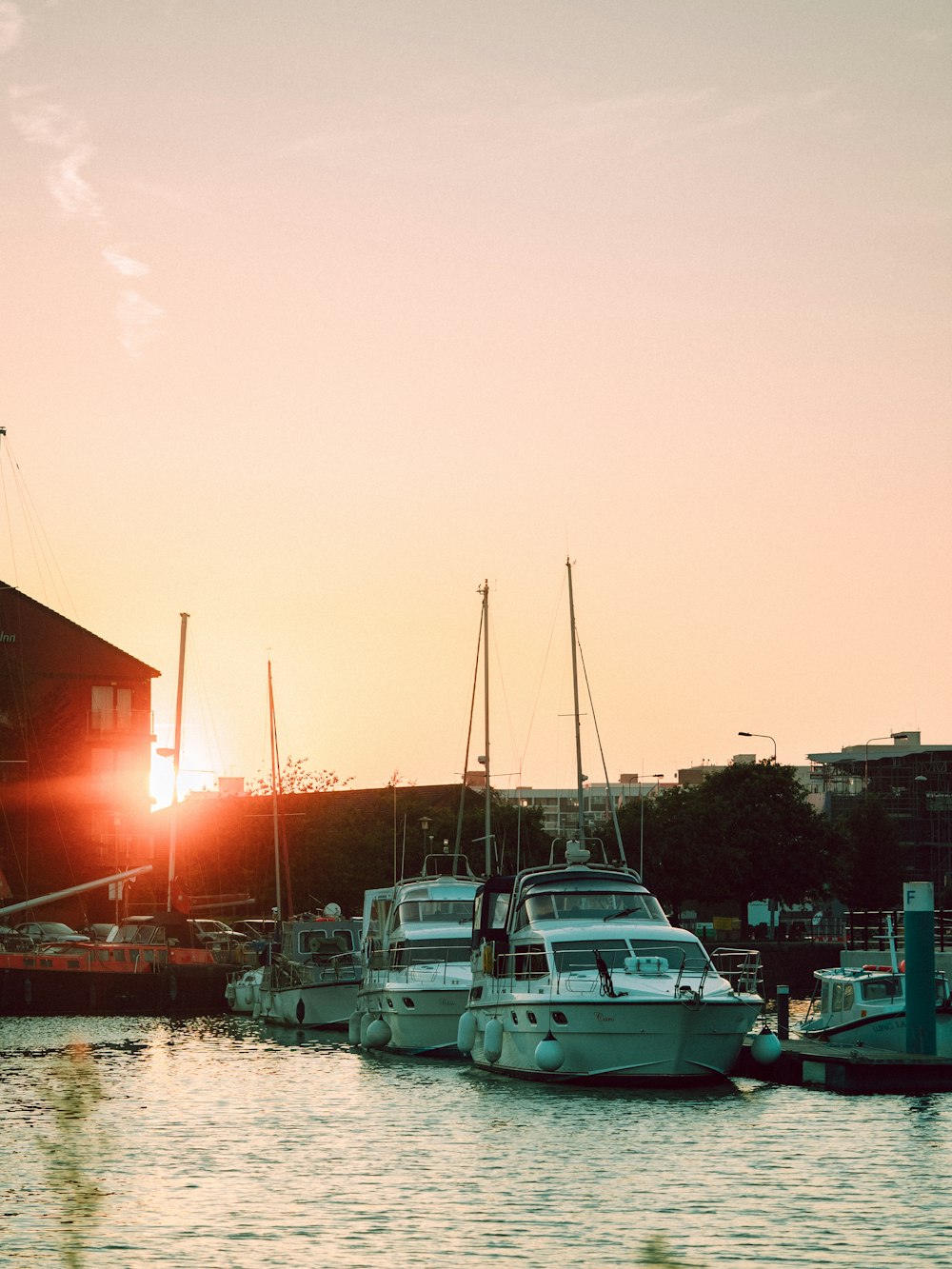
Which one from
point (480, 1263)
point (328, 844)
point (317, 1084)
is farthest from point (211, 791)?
point (480, 1263)

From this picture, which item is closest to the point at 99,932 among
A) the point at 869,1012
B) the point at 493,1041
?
the point at 493,1041

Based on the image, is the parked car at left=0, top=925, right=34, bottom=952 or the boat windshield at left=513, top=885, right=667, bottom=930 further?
the parked car at left=0, top=925, right=34, bottom=952

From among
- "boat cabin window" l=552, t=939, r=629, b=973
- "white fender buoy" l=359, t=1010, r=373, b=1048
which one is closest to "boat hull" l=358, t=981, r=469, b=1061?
"white fender buoy" l=359, t=1010, r=373, b=1048

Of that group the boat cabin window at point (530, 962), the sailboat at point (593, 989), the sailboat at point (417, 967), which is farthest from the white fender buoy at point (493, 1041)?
the sailboat at point (417, 967)

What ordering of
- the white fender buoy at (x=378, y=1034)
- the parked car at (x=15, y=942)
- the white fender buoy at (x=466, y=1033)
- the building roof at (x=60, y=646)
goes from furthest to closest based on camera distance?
the building roof at (x=60, y=646)
the parked car at (x=15, y=942)
the white fender buoy at (x=378, y=1034)
the white fender buoy at (x=466, y=1033)

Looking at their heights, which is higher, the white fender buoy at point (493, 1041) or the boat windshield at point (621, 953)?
the boat windshield at point (621, 953)

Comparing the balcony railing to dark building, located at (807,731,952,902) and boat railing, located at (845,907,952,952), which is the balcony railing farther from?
dark building, located at (807,731,952,902)

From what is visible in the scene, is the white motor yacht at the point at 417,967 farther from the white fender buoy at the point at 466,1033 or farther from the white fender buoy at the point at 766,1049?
the white fender buoy at the point at 766,1049

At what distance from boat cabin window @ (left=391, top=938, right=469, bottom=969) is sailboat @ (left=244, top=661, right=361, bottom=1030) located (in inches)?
281

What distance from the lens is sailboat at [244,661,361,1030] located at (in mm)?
57781

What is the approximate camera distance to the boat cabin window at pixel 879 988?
145ft

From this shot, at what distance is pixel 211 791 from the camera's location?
141 meters

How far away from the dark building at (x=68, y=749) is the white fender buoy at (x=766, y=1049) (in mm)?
51698

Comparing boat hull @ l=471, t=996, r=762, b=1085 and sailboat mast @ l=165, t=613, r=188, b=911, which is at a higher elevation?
sailboat mast @ l=165, t=613, r=188, b=911
